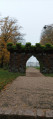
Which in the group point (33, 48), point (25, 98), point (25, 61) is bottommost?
point (25, 98)

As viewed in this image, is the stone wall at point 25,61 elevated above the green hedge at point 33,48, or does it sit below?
below

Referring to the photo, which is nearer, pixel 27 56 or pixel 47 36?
pixel 27 56

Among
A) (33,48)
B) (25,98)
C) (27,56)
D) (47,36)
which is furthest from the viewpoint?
(47,36)

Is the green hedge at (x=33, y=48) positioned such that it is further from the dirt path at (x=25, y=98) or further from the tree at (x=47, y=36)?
the tree at (x=47, y=36)

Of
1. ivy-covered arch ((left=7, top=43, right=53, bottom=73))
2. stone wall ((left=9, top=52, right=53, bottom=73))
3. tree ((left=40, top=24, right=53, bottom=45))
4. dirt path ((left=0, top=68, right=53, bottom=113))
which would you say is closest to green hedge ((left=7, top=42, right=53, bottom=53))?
ivy-covered arch ((left=7, top=43, right=53, bottom=73))

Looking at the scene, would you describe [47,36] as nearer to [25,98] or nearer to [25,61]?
[25,61]

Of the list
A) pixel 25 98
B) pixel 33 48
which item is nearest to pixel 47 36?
pixel 33 48

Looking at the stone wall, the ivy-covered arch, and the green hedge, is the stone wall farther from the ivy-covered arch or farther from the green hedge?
the green hedge

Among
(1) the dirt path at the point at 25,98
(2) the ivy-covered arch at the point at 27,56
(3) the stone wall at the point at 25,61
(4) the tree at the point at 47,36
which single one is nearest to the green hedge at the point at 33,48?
(2) the ivy-covered arch at the point at 27,56

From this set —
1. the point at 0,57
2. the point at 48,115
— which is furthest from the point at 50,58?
the point at 48,115

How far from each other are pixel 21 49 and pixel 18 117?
1165cm

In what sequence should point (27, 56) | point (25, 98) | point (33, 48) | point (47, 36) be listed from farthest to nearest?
point (47, 36) < point (27, 56) < point (33, 48) < point (25, 98)

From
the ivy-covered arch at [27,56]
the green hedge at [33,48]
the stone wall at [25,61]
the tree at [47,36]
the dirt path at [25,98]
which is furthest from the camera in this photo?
the tree at [47,36]

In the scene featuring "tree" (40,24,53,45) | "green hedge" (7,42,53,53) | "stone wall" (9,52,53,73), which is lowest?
"stone wall" (9,52,53,73)
